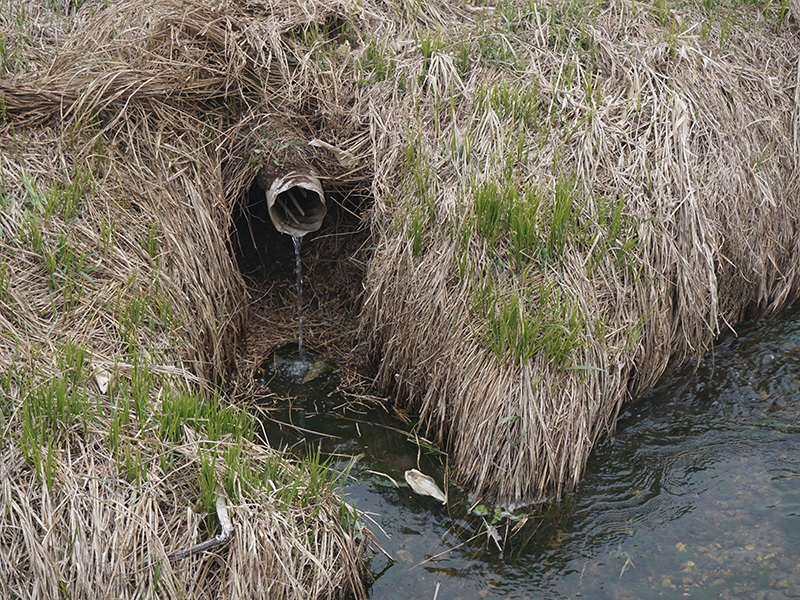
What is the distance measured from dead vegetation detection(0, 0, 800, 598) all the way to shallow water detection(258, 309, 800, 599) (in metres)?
0.15

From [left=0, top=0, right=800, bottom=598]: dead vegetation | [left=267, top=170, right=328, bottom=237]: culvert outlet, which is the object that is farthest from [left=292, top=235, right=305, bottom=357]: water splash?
[left=0, top=0, right=800, bottom=598]: dead vegetation

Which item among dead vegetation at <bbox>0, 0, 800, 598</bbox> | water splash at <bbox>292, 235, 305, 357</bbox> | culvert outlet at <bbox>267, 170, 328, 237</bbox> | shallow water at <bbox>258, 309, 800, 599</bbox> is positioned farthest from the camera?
water splash at <bbox>292, 235, 305, 357</bbox>

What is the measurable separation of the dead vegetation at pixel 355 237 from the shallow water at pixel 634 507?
0.49ft

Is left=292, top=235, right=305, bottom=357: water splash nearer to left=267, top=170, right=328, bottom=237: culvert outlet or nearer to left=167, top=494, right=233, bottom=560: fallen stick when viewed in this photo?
left=267, top=170, right=328, bottom=237: culvert outlet

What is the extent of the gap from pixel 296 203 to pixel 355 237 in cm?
44

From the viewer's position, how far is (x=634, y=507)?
301cm

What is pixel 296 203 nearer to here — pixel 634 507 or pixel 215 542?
pixel 215 542

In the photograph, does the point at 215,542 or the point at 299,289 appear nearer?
the point at 215,542

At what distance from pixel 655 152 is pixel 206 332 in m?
2.33

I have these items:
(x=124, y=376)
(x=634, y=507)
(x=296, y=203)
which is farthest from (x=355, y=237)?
(x=634, y=507)

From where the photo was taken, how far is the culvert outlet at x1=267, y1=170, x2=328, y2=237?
360 cm

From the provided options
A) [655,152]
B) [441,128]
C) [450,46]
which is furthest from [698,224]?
[450,46]

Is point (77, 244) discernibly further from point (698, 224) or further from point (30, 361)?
point (698, 224)

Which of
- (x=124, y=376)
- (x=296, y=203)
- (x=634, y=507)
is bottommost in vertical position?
(x=634, y=507)
